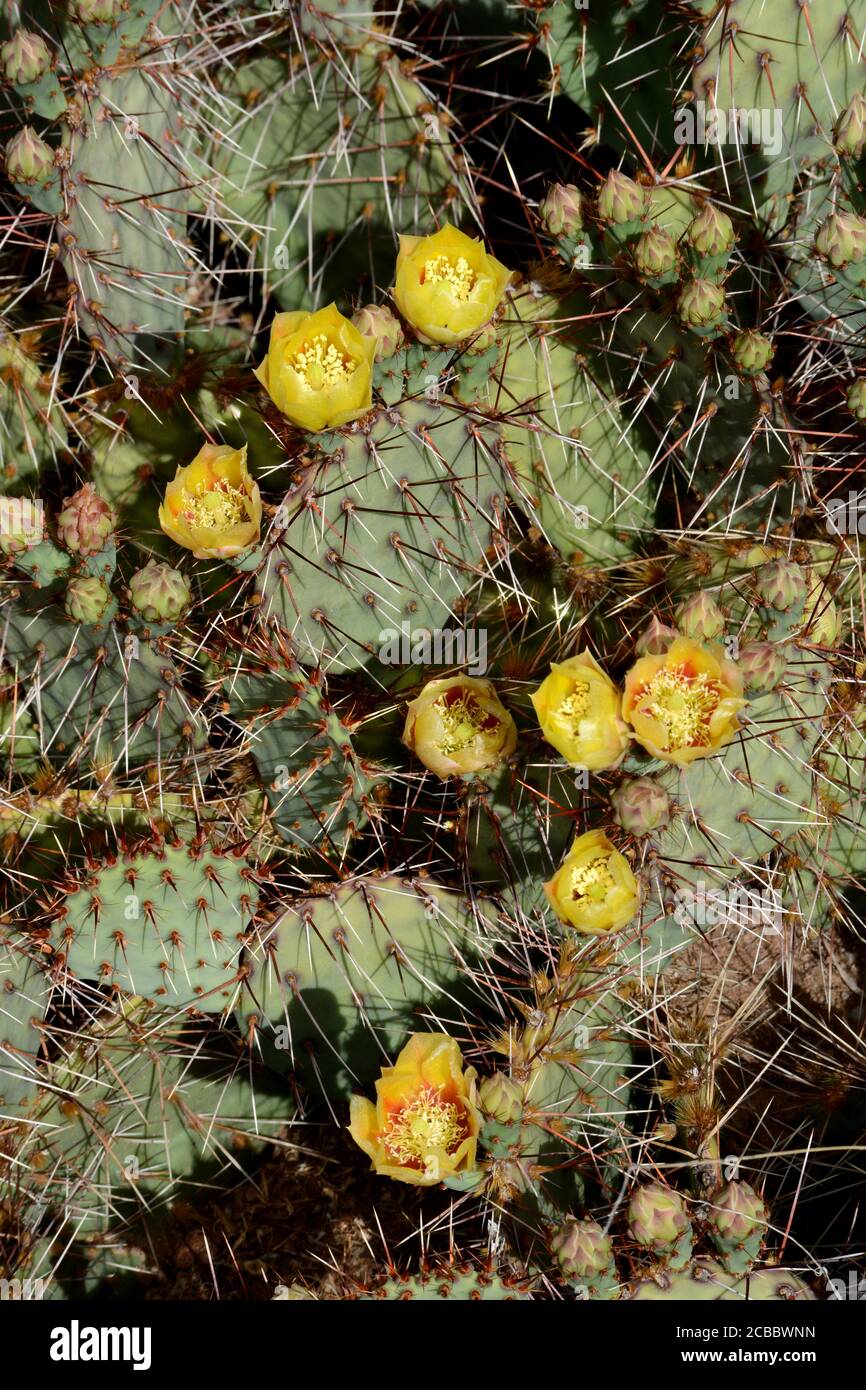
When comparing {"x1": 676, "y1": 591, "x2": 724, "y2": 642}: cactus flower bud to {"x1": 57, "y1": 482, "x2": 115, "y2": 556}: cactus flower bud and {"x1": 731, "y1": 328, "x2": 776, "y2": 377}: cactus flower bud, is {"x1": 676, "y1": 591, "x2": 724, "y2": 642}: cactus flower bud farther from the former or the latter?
{"x1": 57, "y1": 482, "x2": 115, "y2": 556}: cactus flower bud

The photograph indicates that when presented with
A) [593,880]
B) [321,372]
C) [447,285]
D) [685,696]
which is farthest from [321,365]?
[593,880]

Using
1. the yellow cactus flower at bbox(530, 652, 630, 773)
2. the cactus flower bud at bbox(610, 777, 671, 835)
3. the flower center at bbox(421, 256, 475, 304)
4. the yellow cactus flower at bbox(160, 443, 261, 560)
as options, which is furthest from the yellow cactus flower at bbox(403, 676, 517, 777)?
the flower center at bbox(421, 256, 475, 304)

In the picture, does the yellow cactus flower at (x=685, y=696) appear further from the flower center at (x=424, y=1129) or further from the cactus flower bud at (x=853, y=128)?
the cactus flower bud at (x=853, y=128)

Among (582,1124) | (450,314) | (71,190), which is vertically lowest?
(582,1124)

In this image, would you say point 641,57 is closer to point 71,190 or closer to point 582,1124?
point 71,190

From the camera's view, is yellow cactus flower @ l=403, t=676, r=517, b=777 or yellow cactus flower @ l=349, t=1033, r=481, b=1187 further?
yellow cactus flower @ l=403, t=676, r=517, b=777
